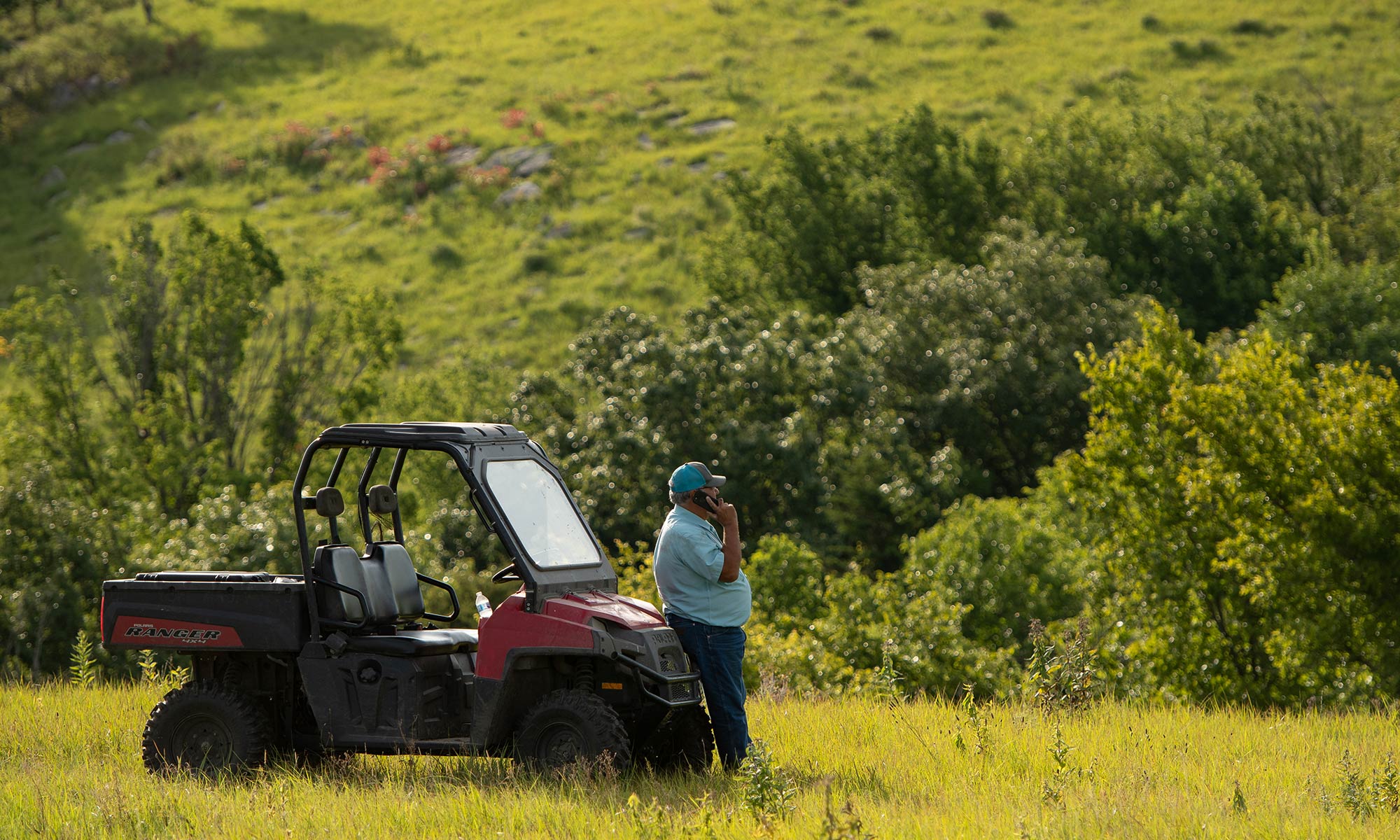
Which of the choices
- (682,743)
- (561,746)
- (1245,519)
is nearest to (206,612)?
(561,746)

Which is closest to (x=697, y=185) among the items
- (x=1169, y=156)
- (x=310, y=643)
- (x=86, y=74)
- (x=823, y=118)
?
(x=823, y=118)

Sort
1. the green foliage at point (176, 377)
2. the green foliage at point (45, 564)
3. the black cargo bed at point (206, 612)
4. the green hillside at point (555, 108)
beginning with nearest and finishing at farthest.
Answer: the black cargo bed at point (206, 612)
the green foliage at point (45, 564)
the green foliage at point (176, 377)
the green hillside at point (555, 108)

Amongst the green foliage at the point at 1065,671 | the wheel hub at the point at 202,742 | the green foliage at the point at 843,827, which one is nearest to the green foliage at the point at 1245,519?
the green foliage at the point at 1065,671

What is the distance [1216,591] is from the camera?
17.0m

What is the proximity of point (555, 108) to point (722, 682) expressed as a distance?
199 feet

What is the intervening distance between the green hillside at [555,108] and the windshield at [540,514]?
1360 inches

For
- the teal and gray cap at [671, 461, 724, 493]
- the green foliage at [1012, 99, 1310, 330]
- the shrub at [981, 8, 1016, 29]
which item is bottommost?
the green foliage at [1012, 99, 1310, 330]

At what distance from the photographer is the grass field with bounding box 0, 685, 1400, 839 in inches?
266

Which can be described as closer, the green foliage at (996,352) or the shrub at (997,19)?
the green foliage at (996,352)

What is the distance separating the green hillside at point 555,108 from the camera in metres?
52.2

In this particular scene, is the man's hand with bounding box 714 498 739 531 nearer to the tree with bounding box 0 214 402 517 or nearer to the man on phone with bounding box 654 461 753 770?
the man on phone with bounding box 654 461 753 770

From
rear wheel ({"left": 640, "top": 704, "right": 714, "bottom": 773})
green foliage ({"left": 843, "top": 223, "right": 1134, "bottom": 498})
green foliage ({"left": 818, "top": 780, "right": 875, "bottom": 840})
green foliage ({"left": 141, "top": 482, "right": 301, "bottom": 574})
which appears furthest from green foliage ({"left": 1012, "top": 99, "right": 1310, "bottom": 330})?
green foliage ({"left": 818, "top": 780, "right": 875, "bottom": 840})

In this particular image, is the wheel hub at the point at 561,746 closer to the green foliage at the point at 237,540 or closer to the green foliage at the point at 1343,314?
the green foliage at the point at 237,540

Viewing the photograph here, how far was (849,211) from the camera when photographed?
4256 cm
